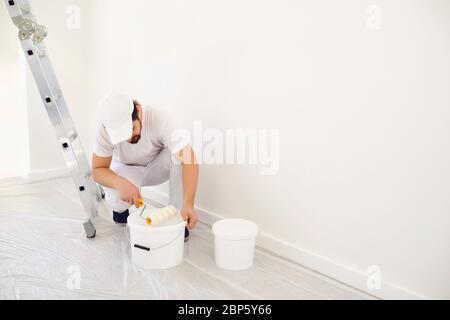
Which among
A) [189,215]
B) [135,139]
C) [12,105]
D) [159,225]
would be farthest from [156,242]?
[12,105]

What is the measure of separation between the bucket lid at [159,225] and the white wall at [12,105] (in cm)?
182

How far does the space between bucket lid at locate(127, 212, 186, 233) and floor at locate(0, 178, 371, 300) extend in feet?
0.73

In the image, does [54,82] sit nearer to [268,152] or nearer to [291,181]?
[268,152]

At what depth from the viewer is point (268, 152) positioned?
6.21 feet

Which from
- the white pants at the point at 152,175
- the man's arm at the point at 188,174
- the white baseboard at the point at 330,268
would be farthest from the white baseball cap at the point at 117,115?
the white baseboard at the point at 330,268

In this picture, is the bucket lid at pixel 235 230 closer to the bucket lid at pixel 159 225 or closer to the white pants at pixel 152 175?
the bucket lid at pixel 159 225

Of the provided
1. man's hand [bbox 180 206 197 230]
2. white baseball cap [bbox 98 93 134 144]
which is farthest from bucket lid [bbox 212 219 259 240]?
white baseball cap [bbox 98 93 134 144]

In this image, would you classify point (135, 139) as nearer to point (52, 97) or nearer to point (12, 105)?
point (52, 97)

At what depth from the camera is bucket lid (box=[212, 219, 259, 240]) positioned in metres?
1.66

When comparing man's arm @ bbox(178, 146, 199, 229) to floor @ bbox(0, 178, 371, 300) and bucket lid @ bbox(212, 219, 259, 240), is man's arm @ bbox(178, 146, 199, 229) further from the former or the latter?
floor @ bbox(0, 178, 371, 300)

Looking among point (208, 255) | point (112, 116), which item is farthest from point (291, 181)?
point (112, 116)

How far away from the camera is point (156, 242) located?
5.40ft

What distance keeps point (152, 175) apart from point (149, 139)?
0.31 metres

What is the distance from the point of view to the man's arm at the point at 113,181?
180 centimetres
